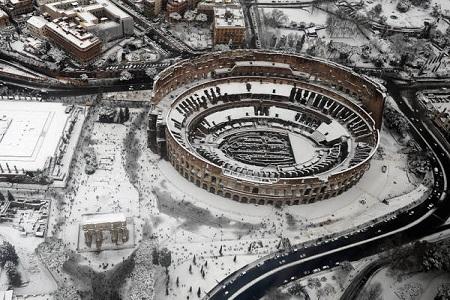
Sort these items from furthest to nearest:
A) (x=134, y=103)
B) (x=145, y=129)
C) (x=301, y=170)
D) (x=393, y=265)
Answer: (x=134, y=103) → (x=145, y=129) → (x=301, y=170) → (x=393, y=265)

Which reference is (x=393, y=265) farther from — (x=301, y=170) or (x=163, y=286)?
(x=163, y=286)

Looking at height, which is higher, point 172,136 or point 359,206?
point 172,136

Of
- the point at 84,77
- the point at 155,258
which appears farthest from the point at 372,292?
the point at 84,77

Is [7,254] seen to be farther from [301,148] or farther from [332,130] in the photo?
[332,130]

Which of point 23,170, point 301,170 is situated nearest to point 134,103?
point 23,170

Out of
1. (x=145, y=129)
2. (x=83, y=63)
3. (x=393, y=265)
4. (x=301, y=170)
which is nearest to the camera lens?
(x=393, y=265)

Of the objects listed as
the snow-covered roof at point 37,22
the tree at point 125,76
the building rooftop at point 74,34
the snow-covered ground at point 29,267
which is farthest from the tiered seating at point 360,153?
the snow-covered roof at point 37,22

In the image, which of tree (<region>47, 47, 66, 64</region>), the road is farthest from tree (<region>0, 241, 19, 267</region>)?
tree (<region>47, 47, 66, 64</region>)
